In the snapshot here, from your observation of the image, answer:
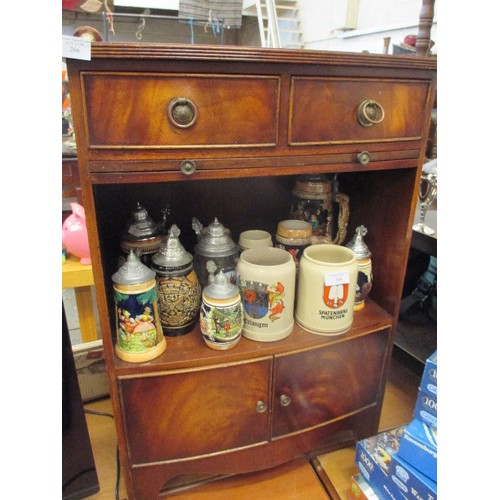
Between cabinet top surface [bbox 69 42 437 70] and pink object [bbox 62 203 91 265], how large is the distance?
79 centimetres

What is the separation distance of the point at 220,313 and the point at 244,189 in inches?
14.3

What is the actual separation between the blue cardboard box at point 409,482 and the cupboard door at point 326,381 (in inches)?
6.6

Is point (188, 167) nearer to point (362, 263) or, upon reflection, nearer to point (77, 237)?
point (362, 263)

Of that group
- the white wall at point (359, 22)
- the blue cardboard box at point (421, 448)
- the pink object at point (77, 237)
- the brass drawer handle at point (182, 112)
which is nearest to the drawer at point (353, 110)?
the brass drawer handle at point (182, 112)

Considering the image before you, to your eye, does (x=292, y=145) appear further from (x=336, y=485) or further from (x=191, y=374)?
(x=336, y=485)

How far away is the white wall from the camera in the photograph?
7.22 feet

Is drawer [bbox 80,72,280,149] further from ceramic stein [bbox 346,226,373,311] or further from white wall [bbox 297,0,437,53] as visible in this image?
white wall [bbox 297,0,437,53]

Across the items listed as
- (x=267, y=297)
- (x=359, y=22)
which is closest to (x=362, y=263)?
(x=267, y=297)

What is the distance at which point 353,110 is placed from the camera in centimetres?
67

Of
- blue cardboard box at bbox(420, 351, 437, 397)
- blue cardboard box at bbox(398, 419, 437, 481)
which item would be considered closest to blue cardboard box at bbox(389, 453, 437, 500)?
blue cardboard box at bbox(398, 419, 437, 481)

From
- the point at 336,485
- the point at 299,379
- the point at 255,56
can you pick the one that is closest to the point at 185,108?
the point at 255,56

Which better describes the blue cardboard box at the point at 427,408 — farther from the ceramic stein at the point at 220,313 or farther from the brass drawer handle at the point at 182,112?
the brass drawer handle at the point at 182,112

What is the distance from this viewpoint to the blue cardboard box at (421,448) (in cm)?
68

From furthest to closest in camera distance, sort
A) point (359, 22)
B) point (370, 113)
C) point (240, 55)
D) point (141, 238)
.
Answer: point (359, 22)
point (141, 238)
point (370, 113)
point (240, 55)
